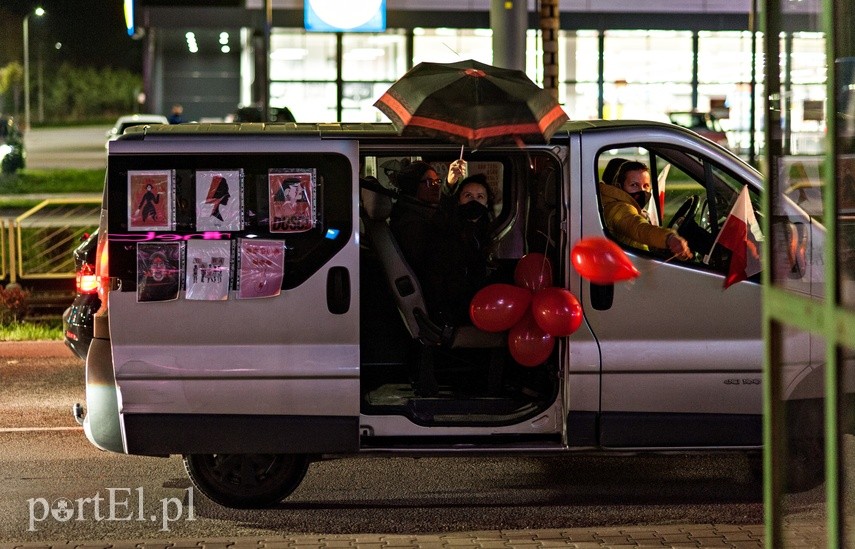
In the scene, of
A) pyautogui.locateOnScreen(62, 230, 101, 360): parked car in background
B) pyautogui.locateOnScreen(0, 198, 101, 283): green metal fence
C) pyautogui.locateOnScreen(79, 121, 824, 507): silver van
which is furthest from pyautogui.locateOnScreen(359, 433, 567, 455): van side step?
pyautogui.locateOnScreen(0, 198, 101, 283): green metal fence

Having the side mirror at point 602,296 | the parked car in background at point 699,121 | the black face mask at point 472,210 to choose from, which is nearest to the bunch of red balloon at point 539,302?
the side mirror at point 602,296

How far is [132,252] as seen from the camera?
236 inches

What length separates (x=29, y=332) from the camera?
40.2 feet

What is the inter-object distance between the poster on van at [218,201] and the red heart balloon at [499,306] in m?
1.33

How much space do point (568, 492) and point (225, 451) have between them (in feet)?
6.70

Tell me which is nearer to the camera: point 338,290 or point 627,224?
point 338,290

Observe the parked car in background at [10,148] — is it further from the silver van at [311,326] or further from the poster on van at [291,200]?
the poster on van at [291,200]

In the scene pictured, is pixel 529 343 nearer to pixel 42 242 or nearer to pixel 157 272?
pixel 157 272

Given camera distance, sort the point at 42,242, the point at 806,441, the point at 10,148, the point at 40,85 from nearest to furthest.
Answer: the point at 806,441, the point at 42,242, the point at 10,148, the point at 40,85

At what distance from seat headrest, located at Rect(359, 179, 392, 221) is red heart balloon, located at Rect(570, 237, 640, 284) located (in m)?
1.18

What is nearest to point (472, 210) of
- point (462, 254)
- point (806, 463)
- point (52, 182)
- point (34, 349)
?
point (462, 254)

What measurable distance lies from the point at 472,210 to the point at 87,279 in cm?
228

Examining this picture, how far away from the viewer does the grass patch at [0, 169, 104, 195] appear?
29719 mm

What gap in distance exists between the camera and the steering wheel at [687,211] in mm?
6812
